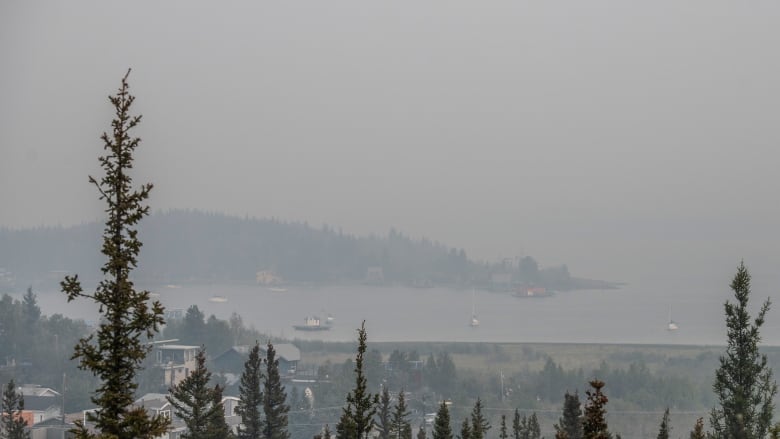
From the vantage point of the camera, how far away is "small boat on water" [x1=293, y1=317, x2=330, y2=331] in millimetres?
168250

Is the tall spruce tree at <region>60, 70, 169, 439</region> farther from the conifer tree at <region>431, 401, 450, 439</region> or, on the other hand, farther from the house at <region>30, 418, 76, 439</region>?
the house at <region>30, 418, 76, 439</region>

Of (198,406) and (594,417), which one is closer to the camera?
(594,417)

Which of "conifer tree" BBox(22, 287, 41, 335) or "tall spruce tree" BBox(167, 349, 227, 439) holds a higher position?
"conifer tree" BBox(22, 287, 41, 335)

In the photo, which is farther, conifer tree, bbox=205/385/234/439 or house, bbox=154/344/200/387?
house, bbox=154/344/200/387

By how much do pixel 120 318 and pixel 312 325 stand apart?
16120 centimetres

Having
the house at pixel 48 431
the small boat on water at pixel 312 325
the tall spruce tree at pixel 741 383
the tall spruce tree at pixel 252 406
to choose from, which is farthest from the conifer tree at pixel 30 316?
the tall spruce tree at pixel 741 383

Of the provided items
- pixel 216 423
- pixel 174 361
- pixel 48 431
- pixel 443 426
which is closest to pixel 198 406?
pixel 216 423

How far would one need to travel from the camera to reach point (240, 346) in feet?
334

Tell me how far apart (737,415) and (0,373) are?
79678 millimetres

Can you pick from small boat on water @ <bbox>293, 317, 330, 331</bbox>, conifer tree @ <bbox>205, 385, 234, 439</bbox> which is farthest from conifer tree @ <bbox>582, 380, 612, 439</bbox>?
small boat on water @ <bbox>293, 317, 330, 331</bbox>

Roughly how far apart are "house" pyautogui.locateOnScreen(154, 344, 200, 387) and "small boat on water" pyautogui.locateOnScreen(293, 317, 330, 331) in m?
81.1

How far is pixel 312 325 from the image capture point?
17075 centimetres

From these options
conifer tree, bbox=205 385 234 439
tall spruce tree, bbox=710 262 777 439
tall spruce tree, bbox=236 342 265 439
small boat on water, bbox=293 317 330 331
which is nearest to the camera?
tall spruce tree, bbox=710 262 777 439

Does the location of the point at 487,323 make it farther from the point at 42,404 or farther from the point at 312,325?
the point at 42,404
